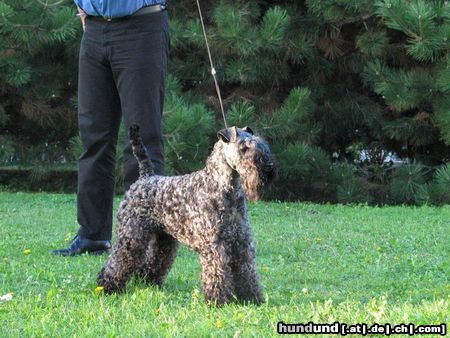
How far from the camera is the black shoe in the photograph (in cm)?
621

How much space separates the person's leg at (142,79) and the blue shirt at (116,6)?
0.26ft

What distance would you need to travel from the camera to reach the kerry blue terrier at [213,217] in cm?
430

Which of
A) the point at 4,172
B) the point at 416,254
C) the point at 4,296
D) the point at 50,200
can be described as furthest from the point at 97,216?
the point at 4,172

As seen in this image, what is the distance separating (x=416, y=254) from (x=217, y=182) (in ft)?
8.82

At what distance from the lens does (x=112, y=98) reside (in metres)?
6.00

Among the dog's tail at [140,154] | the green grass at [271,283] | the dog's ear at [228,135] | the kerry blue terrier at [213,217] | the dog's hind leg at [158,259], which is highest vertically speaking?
the dog's ear at [228,135]

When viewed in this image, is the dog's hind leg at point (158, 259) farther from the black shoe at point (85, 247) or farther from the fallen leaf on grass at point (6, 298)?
the black shoe at point (85, 247)

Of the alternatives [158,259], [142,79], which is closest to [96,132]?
[142,79]

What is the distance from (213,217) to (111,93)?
195 cm

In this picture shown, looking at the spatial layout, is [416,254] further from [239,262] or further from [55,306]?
[55,306]

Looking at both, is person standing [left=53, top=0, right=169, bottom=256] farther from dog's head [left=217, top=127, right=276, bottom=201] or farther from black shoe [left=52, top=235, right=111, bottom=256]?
dog's head [left=217, top=127, right=276, bottom=201]

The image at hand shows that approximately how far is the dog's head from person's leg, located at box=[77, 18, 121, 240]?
1837 millimetres

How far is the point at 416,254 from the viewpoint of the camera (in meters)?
6.52

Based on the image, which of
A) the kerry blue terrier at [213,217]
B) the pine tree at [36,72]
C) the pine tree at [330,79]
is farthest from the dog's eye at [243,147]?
the pine tree at [36,72]
